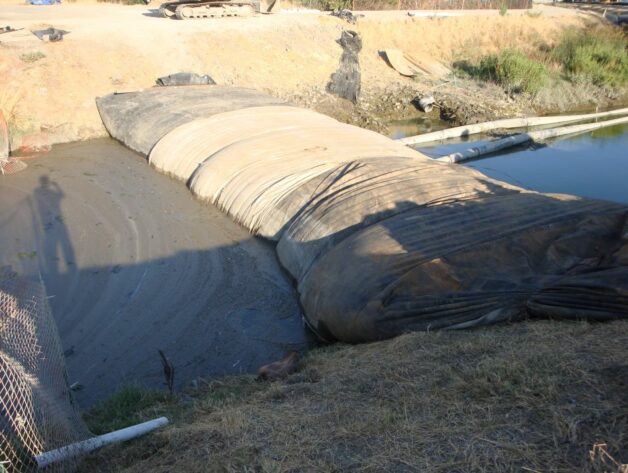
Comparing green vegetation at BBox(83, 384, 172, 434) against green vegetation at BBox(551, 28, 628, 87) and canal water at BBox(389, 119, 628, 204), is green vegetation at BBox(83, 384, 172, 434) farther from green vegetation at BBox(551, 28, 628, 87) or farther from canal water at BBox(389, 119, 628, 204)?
green vegetation at BBox(551, 28, 628, 87)

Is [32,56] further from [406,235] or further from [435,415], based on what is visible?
[435,415]

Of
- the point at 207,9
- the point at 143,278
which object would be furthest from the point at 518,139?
the point at 143,278

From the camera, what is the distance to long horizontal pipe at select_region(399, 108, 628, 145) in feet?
51.0

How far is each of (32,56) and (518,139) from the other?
12.5m

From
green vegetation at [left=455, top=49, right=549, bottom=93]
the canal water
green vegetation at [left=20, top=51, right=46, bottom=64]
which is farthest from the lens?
green vegetation at [left=455, top=49, right=549, bottom=93]

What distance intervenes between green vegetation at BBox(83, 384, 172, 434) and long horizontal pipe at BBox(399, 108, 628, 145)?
10793 mm

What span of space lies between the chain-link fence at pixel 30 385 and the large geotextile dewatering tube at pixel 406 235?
2710 millimetres

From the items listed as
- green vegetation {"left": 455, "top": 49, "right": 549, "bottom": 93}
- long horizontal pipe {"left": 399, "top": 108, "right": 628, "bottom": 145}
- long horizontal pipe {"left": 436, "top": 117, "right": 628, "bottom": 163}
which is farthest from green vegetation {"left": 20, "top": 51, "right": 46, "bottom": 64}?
green vegetation {"left": 455, "top": 49, "right": 549, "bottom": 93}

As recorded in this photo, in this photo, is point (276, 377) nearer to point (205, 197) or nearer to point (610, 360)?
point (610, 360)

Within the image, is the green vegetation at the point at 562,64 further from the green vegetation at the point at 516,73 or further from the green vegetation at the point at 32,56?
the green vegetation at the point at 32,56

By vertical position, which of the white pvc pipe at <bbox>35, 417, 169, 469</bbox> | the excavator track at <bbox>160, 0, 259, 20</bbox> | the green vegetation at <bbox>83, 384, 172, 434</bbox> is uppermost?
the excavator track at <bbox>160, 0, 259, 20</bbox>

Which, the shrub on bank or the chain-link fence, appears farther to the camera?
A: the shrub on bank

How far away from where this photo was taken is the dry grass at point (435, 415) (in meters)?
3.16

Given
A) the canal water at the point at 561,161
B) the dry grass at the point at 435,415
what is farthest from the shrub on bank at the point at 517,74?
the dry grass at the point at 435,415
